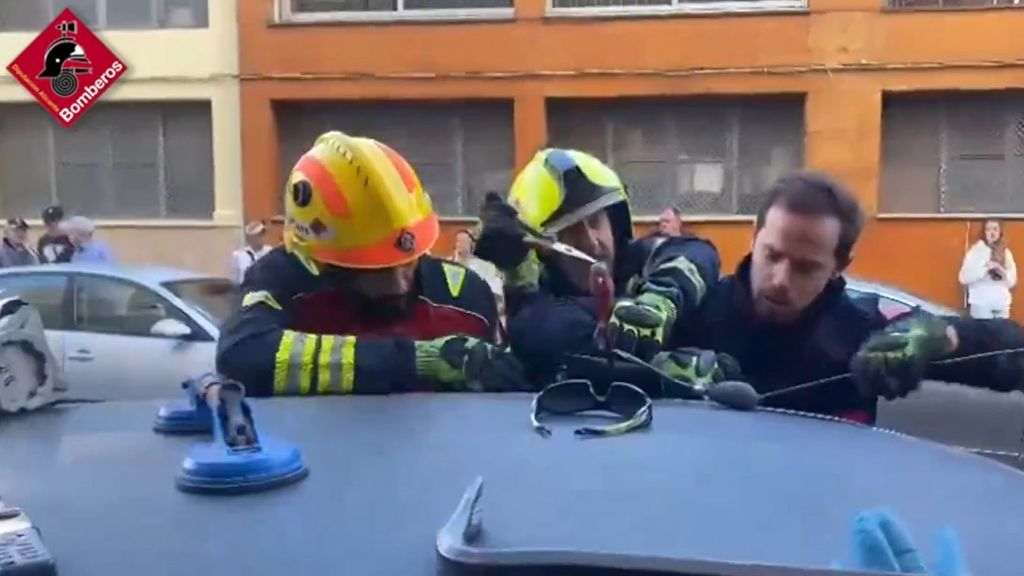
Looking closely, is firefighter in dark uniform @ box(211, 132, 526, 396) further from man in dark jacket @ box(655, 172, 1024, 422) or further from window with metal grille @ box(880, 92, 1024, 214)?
window with metal grille @ box(880, 92, 1024, 214)

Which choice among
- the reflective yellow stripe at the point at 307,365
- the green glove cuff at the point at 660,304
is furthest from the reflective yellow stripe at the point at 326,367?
the green glove cuff at the point at 660,304

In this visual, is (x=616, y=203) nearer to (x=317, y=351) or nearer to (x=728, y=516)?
(x=317, y=351)

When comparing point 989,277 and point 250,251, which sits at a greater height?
point 250,251

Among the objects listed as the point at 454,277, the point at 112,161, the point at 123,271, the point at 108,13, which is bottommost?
the point at 123,271

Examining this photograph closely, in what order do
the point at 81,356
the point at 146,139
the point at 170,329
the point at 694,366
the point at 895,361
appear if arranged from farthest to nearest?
the point at 146,139 < the point at 81,356 < the point at 170,329 < the point at 895,361 < the point at 694,366

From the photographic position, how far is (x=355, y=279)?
10.2 ft

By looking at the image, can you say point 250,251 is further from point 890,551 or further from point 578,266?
point 890,551

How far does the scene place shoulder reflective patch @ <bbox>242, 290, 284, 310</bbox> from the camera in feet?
9.99

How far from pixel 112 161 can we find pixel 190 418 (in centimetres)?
1827

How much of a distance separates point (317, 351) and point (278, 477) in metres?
1.10

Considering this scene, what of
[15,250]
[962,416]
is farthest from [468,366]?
[15,250]

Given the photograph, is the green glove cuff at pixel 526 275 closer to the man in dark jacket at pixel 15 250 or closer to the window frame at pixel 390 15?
the man in dark jacket at pixel 15 250

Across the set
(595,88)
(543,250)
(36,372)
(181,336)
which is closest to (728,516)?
(36,372)

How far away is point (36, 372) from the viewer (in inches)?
86.1
